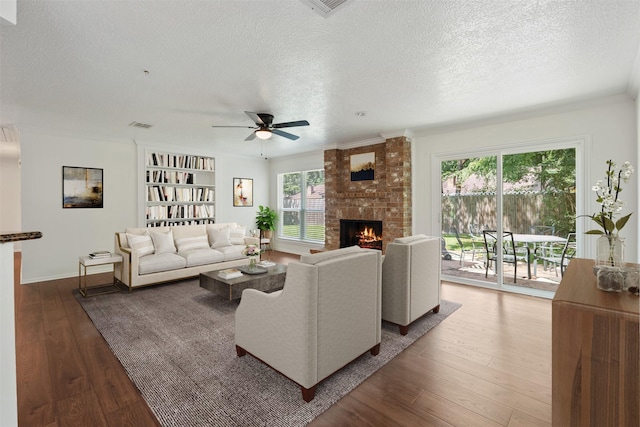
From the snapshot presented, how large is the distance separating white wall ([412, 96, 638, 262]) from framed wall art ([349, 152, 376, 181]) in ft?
4.58

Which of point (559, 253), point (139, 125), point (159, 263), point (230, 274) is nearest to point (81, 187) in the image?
point (139, 125)

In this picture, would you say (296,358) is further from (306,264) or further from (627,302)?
(627,302)

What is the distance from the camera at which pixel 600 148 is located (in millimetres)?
3584

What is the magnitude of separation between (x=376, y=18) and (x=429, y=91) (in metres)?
1.57

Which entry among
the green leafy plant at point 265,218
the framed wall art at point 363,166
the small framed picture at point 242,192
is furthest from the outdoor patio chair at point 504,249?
the small framed picture at point 242,192

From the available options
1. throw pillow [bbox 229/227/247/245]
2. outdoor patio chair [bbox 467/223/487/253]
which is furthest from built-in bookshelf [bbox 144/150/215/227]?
outdoor patio chair [bbox 467/223/487/253]

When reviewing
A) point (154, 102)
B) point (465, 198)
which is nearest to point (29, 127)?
point (154, 102)

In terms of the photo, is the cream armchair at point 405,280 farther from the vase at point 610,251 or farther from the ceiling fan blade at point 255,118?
the ceiling fan blade at point 255,118

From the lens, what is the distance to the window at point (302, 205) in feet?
23.7

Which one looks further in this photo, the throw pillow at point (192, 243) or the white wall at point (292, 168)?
the white wall at point (292, 168)

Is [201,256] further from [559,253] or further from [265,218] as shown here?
[559,253]

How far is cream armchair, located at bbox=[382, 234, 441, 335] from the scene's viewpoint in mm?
2865

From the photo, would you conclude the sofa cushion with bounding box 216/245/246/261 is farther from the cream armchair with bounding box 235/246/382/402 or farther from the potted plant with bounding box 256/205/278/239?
the cream armchair with bounding box 235/246/382/402

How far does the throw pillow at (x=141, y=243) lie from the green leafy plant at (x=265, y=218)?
3253 millimetres
